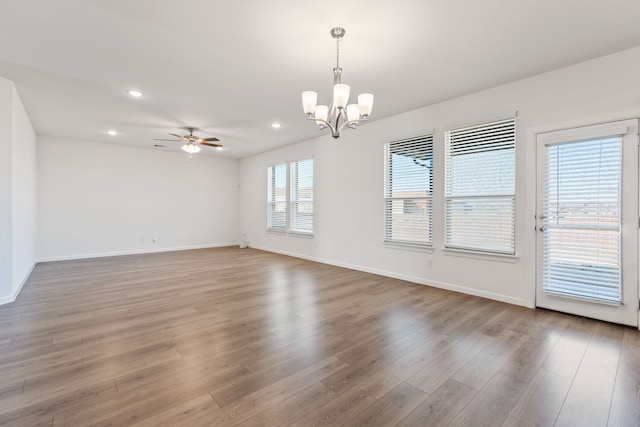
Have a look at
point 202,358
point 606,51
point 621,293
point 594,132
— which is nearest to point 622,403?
point 621,293

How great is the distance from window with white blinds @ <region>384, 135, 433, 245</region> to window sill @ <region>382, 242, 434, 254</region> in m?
0.05

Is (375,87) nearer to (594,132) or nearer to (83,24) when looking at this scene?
(594,132)

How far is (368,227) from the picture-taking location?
5.37m

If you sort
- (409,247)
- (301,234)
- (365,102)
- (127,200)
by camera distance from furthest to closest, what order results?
(127,200), (301,234), (409,247), (365,102)

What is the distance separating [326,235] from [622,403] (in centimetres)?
485

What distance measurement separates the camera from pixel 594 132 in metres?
3.06

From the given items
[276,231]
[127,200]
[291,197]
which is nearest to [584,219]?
[291,197]

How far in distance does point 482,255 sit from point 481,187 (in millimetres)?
929

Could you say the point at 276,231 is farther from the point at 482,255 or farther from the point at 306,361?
the point at 306,361

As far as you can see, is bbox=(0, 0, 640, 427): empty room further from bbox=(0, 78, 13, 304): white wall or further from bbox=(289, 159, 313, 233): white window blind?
bbox=(289, 159, 313, 233): white window blind

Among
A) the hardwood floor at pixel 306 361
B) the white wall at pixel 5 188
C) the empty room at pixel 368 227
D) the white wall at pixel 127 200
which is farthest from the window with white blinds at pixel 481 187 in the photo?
the white wall at pixel 127 200

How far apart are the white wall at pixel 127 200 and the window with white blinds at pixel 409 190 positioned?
19.2 ft

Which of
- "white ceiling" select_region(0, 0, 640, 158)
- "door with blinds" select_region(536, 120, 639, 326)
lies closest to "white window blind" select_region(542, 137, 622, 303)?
"door with blinds" select_region(536, 120, 639, 326)

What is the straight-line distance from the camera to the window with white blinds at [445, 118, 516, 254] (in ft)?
12.2
